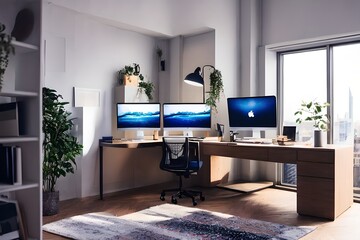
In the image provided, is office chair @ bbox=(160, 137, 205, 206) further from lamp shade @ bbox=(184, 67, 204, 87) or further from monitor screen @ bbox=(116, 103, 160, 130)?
lamp shade @ bbox=(184, 67, 204, 87)

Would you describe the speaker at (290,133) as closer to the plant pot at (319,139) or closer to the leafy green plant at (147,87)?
the plant pot at (319,139)

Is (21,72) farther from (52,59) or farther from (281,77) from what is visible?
(281,77)

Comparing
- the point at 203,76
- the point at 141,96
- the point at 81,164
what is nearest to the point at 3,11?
the point at 81,164

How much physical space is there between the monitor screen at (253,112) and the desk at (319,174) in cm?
48

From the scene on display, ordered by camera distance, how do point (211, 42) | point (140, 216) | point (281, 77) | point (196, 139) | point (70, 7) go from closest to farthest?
point (140, 216) → point (70, 7) → point (196, 139) → point (211, 42) → point (281, 77)

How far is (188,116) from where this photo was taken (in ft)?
17.1

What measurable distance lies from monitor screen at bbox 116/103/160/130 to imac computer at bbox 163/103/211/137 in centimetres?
20

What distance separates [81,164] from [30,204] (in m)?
1.94

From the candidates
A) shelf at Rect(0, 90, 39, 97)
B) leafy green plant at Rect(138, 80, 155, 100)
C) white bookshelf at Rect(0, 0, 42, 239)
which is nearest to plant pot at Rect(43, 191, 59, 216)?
white bookshelf at Rect(0, 0, 42, 239)

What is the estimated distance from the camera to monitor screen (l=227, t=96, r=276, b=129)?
4660 millimetres

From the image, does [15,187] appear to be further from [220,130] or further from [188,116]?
[220,130]

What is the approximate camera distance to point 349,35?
4.87m

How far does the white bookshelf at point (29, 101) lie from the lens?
8.63 feet

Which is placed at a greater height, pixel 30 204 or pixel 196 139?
pixel 196 139
